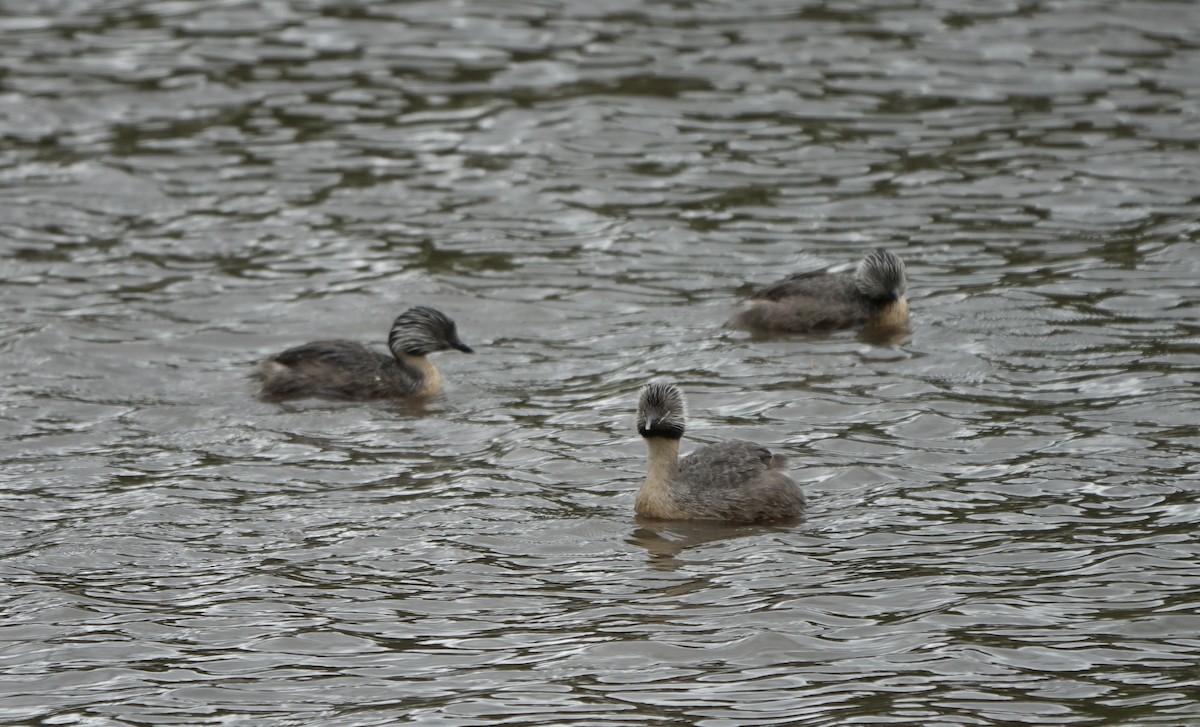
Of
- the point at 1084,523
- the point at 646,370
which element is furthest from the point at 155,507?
the point at 1084,523

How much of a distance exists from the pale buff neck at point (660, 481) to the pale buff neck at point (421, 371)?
Answer: 3.43 m

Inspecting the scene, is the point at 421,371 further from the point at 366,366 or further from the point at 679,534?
the point at 679,534

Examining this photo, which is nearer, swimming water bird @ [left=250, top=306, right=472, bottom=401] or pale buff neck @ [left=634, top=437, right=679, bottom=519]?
pale buff neck @ [left=634, top=437, right=679, bottom=519]

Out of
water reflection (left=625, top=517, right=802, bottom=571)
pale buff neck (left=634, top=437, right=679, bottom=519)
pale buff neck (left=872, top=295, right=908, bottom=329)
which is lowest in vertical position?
water reflection (left=625, top=517, right=802, bottom=571)

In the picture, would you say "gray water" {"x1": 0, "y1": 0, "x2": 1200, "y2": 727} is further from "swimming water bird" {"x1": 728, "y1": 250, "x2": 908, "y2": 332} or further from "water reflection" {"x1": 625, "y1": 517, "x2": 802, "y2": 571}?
"swimming water bird" {"x1": 728, "y1": 250, "x2": 908, "y2": 332}

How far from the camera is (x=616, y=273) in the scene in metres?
16.7

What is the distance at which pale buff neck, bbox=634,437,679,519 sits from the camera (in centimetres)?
1139

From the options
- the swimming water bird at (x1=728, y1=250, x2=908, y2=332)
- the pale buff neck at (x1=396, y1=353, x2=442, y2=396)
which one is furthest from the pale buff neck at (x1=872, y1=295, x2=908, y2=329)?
the pale buff neck at (x1=396, y1=353, x2=442, y2=396)

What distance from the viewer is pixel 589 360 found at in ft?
48.5

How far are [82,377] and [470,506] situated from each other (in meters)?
4.52

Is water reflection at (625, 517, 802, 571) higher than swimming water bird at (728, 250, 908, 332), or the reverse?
swimming water bird at (728, 250, 908, 332)

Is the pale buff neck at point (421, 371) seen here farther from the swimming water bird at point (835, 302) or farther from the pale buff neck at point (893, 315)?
the pale buff neck at point (893, 315)

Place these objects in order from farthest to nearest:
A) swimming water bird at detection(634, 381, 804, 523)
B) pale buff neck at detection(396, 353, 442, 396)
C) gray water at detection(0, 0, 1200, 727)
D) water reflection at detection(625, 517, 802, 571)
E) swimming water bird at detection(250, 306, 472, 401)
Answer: pale buff neck at detection(396, 353, 442, 396) < swimming water bird at detection(250, 306, 472, 401) < swimming water bird at detection(634, 381, 804, 523) < water reflection at detection(625, 517, 802, 571) < gray water at detection(0, 0, 1200, 727)

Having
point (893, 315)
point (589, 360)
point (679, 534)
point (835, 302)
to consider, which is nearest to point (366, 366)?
point (589, 360)
